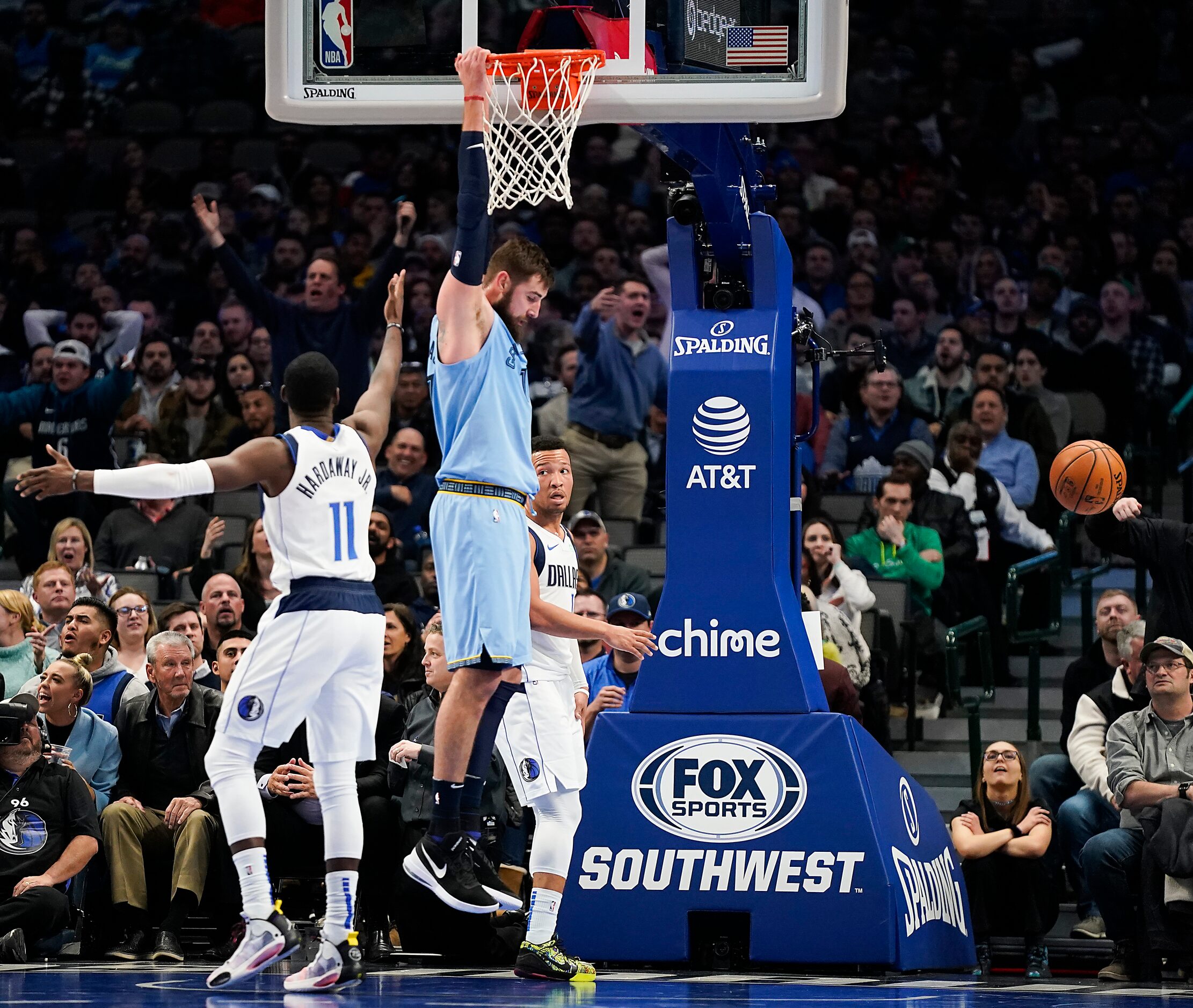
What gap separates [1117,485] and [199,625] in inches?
213

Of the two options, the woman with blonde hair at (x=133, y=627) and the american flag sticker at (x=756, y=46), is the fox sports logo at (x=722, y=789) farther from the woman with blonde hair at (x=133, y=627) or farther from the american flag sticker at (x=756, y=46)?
the woman with blonde hair at (x=133, y=627)

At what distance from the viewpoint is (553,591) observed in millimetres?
9055

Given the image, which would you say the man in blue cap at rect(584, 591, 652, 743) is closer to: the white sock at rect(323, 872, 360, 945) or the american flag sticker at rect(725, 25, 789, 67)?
the white sock at rect(323, 872, 360, 945)

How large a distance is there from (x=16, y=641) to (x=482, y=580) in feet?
16.6

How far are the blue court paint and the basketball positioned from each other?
2514 millimetres

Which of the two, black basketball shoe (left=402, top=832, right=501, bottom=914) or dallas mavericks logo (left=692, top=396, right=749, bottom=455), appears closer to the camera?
black basketball shoe (left=402, top=832, right=501, bottom=914)

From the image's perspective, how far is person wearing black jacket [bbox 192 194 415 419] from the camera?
510 inches

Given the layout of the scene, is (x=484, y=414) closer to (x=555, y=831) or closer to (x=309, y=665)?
(x=309, y=665)

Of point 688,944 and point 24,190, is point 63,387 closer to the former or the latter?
point 24,190

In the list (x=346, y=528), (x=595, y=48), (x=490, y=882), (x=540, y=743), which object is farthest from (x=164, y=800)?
(x=595, y=48)

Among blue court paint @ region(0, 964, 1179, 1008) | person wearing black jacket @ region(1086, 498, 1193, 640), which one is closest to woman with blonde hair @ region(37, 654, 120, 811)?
blue court paint @ region(0, 964, 1179, 1008)

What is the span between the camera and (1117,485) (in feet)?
33.6

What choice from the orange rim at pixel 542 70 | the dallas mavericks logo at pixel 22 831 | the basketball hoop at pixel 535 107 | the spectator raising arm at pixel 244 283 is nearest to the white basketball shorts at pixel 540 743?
the basketball hoop at pixel 535 107

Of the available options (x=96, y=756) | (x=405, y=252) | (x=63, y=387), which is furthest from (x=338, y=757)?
(x=405, y=252)
